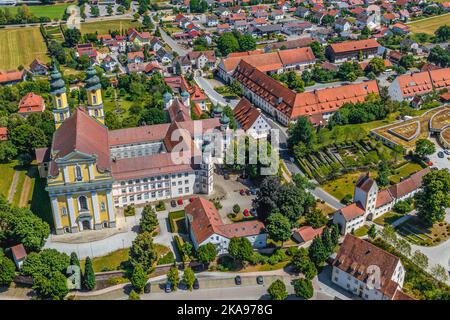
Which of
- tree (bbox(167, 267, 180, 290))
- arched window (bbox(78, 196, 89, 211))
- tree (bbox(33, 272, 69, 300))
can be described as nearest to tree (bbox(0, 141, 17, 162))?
arched window (bbox(78, 196, 89, 211))

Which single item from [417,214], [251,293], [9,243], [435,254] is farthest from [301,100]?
[9,243]

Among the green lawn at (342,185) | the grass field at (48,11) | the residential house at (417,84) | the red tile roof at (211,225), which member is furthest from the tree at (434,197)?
the grass field at (48,11)

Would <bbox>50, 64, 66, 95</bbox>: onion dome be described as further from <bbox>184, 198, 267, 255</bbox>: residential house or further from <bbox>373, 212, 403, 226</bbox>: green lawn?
<bbox>373, 212, 403, 226</bbox>: green lawn

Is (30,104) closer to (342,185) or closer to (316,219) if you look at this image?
(342,185)

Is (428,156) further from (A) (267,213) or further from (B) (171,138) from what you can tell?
(B) (171,138)

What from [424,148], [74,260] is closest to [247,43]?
[424,148]

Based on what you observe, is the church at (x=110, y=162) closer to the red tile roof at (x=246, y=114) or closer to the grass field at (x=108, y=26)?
the red tile roof at (x=246, y=114)
